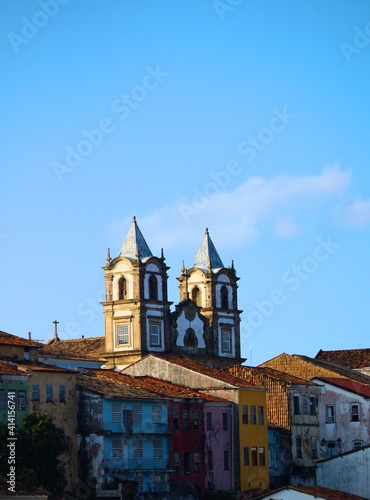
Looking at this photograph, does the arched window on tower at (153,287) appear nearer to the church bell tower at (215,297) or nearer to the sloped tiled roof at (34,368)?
the church bell tower at (215,297)

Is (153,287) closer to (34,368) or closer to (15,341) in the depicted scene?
(15,341)

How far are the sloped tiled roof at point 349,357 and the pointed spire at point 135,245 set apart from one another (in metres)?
18.7

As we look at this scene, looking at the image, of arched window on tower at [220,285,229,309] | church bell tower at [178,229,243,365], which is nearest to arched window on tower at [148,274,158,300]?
church bell tower at [178,229,243,365]

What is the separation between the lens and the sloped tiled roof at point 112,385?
84.1 meters

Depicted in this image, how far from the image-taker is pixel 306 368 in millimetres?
110812

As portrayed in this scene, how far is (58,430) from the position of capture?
263ft

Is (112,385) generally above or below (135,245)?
below

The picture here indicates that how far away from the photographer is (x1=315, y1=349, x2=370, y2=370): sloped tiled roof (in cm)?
12662

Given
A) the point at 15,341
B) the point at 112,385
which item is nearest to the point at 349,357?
the point at 112,385

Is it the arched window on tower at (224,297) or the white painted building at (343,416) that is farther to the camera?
the arched window on tower at (224,297)

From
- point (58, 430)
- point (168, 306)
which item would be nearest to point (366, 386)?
point (168, 306)

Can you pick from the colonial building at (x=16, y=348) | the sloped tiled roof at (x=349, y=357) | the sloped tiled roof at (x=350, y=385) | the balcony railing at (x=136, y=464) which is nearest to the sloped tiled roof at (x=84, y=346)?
the sloped tiled roof at (x=349, y=357)

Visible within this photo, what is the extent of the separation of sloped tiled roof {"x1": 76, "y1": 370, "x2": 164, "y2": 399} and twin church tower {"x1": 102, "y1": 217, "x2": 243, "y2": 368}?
29.8 m

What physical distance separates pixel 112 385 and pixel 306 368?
27.5m
